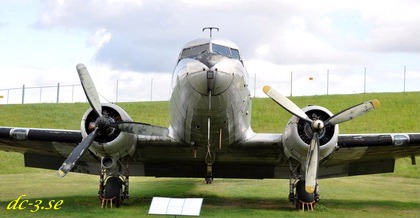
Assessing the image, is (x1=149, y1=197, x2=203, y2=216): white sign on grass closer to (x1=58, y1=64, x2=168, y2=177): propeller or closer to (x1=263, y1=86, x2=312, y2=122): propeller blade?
(x1=58, y1=64, x2=168, y2=177): propeller

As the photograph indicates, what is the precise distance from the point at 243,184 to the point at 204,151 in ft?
34.0

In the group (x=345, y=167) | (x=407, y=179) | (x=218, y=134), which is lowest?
(x=407, y=179)

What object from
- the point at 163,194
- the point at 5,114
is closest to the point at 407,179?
the point at 163,194

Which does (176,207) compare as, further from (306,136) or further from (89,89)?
(89,89)

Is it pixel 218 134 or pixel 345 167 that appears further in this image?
pixel 345 167

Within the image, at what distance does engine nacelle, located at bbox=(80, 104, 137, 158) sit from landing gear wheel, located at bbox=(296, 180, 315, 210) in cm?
476

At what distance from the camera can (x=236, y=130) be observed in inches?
631

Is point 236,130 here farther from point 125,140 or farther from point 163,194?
point 163,194

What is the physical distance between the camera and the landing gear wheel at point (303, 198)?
1684cm

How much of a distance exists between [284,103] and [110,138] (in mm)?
4703

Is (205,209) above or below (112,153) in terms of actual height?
below

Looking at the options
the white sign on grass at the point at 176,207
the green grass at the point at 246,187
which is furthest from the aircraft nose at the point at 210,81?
the green grass at the point at 246,187

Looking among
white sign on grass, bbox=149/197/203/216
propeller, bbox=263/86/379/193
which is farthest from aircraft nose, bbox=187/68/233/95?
white sign on grass, bbox=149/197/203/216

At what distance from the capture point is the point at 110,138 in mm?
16234
